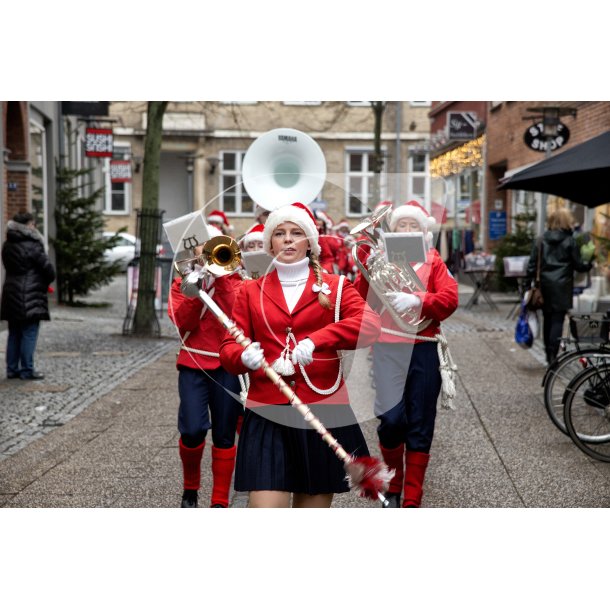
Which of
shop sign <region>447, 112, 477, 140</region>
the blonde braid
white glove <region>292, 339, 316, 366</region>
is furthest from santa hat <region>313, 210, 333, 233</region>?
shop sign <region>447, 112, 477, 140</region>

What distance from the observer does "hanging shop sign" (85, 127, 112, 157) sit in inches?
859

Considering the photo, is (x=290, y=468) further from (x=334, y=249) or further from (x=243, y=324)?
(x=334, y=249)

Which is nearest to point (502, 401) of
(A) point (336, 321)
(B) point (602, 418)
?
(B) point (602, 418)

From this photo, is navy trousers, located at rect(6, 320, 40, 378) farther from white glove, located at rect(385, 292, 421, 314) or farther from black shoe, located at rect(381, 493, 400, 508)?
white glove, located at rect(385, 292, 421, 314)

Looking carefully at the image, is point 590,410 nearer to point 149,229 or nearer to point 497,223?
point 149,229

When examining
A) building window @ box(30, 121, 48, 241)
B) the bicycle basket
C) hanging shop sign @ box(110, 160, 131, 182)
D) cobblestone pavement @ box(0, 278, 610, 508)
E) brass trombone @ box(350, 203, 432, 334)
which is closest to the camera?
brass trombone @ box(350, 203, 432, 334)

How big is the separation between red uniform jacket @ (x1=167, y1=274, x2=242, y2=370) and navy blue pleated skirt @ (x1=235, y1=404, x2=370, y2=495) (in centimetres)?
115

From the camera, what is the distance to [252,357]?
3684 mm

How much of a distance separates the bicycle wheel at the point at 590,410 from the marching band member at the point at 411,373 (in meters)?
1.75

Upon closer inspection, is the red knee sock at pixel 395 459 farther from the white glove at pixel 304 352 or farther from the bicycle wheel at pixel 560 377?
the bicycle wheel at pixel 560 377

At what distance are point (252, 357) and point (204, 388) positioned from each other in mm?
1538

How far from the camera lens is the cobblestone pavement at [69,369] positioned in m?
7.84

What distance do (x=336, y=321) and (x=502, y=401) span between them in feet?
17.0

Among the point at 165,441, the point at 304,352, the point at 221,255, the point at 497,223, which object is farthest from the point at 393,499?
the point at 497,223
